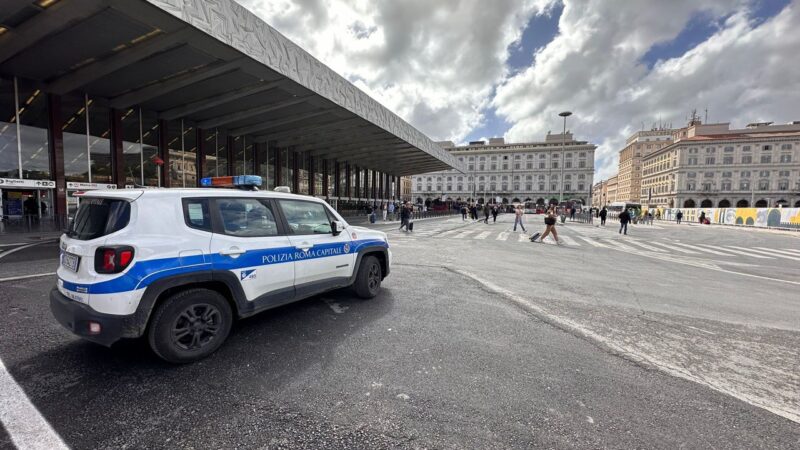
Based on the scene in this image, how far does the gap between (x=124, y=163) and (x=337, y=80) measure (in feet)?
49.2

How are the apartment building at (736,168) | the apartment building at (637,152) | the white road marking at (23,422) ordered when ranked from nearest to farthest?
the white road marking at (23,422) < the apartment building at (736,168) < the apartment building at (637,152)

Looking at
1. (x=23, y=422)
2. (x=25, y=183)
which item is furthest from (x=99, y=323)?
(x=25, y=183)

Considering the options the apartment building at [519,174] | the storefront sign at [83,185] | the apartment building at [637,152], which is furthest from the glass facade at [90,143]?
the apartment building at [637,152]

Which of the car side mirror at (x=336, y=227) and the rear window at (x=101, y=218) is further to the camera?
the car side mirror at (x=336, y=227)

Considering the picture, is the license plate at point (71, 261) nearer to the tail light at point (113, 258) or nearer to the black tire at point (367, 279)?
the tail light at point (113, 258)

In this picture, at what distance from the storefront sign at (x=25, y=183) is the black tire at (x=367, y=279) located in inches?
844

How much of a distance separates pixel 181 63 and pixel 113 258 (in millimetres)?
17019

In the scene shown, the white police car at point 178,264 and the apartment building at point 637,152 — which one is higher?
the apartment building at point 637,152

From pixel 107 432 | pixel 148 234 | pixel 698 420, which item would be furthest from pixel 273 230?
pixel 698 420

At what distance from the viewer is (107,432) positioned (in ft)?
6.86

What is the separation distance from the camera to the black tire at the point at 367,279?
504cm

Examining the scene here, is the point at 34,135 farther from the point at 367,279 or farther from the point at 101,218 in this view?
the point at 367,279

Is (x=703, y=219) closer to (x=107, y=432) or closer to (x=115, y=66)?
(x=107, y=432)

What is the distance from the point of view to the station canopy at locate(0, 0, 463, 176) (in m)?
11.4
